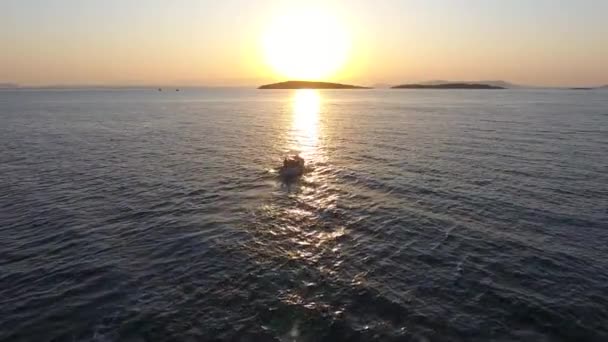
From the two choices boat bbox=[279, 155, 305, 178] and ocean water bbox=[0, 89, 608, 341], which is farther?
boat bbox=[279, 155, 305, 178]

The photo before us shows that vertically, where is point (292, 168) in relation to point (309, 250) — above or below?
above

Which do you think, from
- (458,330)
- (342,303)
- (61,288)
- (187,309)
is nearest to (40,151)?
(61,288)

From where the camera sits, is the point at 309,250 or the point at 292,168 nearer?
the point at 309,250

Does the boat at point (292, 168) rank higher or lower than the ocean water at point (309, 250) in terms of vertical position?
higher

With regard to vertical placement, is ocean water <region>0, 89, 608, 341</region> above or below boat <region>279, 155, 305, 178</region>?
below
